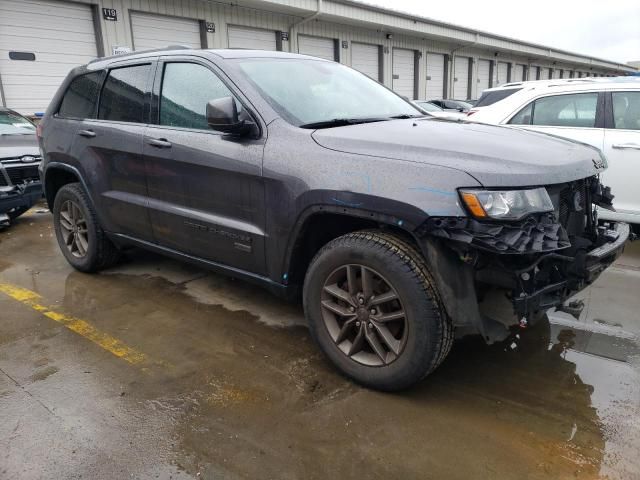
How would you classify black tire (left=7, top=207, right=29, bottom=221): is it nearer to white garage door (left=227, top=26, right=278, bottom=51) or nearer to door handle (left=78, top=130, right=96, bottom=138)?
door handle (left=78, top=130, right=96, bottom=138)

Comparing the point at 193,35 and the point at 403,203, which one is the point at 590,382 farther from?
the point at 193,35

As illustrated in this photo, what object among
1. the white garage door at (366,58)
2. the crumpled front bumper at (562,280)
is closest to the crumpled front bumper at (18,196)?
the crumpled front bumper at (562,280)

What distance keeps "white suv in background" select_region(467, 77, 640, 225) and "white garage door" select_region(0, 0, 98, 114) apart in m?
9.53

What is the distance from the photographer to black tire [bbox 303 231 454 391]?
2486 mm

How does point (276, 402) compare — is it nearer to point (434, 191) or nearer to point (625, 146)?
point (434, 191)

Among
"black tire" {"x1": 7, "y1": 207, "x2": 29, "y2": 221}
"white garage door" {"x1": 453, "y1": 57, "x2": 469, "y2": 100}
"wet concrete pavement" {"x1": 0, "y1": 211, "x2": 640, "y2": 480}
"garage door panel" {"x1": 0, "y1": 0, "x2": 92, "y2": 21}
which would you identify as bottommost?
"wet concrete pavement" {"x1": 0, "y1": 211, "x2": 640, "y2": 480}

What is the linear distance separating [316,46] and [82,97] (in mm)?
14014

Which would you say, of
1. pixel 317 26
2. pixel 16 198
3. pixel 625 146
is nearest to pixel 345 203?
pixel 625 146

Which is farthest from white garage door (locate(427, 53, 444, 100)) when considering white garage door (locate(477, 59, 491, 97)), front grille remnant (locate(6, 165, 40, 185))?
front grille remnant (locate(6, 165, 40, 185))

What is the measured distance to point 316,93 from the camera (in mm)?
3391

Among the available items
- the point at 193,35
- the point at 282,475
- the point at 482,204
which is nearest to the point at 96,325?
the point at 282,475

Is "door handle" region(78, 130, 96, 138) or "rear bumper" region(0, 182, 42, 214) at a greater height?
"door handle" region(78, 130, 96, 138)

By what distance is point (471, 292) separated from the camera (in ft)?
7.98

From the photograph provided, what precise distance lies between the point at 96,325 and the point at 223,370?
47.9 inches
